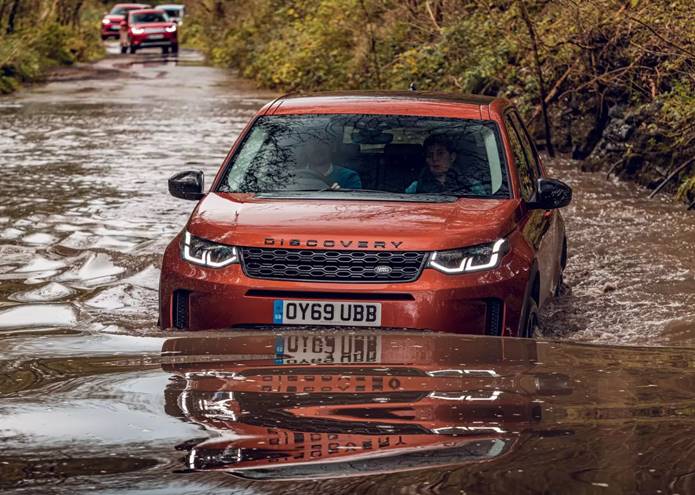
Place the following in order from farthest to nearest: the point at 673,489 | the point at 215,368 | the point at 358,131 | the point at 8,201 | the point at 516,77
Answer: the point at 516,77 → the point at 8,201 → the point at 358,131 → the point at 215,368 → the point at 673,489

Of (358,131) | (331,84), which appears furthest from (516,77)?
(358,131)

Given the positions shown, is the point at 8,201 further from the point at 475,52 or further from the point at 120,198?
the point at 475,52

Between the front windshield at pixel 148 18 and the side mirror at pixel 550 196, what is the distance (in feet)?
170

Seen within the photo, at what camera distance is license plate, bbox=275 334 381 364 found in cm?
454

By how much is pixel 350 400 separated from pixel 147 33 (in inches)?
2141

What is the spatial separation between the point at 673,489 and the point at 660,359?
5.62 feet

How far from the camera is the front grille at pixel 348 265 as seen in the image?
6.30 metres

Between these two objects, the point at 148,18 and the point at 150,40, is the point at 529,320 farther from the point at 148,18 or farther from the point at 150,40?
the point at 148,18

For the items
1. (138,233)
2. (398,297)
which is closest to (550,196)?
(398,297)

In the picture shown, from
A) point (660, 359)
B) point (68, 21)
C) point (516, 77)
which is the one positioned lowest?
point (68, 21)

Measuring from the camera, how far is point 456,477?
9.72 ft

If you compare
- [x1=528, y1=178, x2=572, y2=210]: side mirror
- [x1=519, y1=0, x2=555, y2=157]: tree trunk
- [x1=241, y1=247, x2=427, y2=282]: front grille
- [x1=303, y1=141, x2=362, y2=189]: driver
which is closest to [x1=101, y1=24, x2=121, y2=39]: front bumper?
[x1=519, y1=0, x2=555, y2=157]: tree trunk

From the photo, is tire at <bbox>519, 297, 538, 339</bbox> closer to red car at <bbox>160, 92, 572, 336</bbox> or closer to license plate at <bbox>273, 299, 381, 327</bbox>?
red car at <bbox>160, 92, 572, 336</bbox>

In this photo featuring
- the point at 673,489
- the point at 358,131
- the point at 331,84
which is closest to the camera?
the point at 673,489
